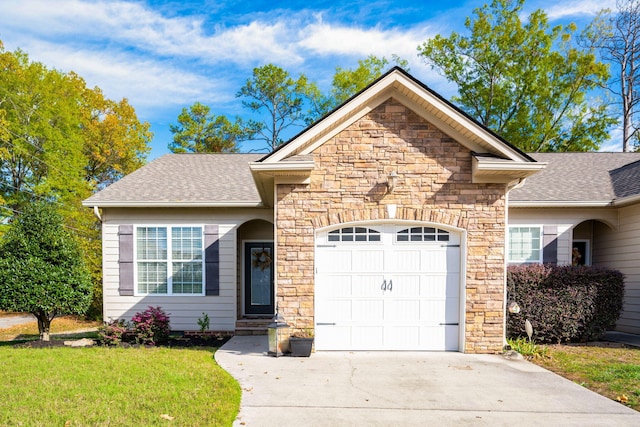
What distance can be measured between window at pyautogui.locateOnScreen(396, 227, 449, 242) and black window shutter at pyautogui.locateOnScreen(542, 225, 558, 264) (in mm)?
4438

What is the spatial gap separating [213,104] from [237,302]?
20559 millimetres

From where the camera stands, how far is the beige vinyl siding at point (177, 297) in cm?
1089

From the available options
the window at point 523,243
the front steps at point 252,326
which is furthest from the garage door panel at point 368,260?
the window at point 523,243

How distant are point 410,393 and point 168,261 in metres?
7.38

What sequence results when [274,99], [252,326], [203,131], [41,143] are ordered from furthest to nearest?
1. [274,99]
2. [203,131]
3. [41,143]
4. [252,326]

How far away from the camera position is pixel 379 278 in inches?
316

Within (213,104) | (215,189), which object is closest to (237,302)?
(215,189)

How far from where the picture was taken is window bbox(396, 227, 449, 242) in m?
8.06

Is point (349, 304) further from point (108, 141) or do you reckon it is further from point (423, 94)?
point (108, 141)

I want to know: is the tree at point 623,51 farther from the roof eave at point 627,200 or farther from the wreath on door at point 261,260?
the wreath on door at point 261,260

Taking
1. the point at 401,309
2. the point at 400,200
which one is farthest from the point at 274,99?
the point at 401,309

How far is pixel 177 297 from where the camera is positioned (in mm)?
10906

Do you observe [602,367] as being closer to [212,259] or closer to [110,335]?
[212,259]

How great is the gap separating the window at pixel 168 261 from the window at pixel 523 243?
794 centimetres
